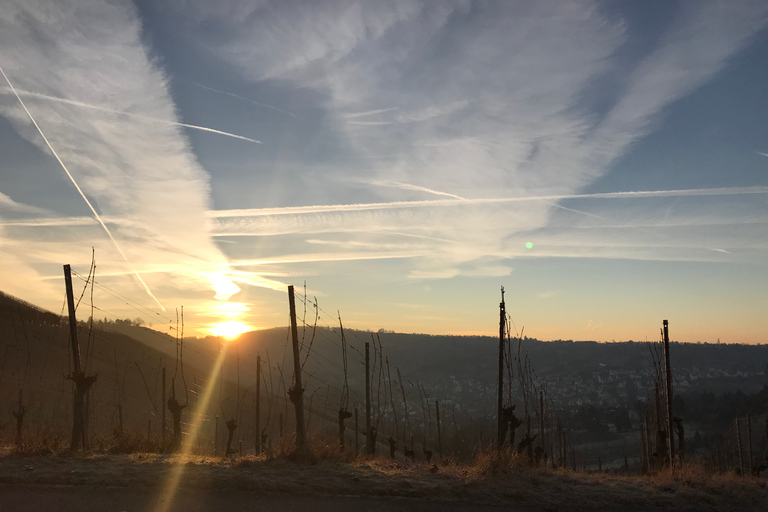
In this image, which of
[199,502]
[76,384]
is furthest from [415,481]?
[76,384]

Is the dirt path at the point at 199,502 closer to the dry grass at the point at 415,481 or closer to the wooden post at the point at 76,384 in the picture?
the dry grass at the point at 415,481

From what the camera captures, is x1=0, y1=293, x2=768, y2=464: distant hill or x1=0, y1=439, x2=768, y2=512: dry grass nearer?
x1=0, y1=439, x2=768, y2=512: dry grass

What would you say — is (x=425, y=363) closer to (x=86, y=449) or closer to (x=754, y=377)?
(x=754, y=377)

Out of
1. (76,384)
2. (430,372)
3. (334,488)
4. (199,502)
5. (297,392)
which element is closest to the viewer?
(199,502)

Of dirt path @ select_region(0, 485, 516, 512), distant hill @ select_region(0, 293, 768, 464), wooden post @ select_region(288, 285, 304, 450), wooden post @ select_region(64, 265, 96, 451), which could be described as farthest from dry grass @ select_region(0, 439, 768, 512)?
distant hill @ select_region(0, 293, 768, 464)

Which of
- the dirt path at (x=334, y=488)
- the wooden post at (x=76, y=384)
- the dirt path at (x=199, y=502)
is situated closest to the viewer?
the dirt path at (x=199, y=502)

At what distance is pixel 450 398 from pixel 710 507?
131695mm

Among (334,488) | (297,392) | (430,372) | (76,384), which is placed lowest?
(430,372)

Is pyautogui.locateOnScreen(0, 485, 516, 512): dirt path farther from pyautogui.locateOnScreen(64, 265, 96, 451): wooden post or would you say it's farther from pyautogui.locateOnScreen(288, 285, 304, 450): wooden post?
pyautogui.locateOnScreen(64, 265, 96, 451): wooden post

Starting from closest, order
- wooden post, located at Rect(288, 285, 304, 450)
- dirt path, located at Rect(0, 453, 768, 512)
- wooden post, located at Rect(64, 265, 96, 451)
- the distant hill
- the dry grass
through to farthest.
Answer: dirt path, located at Rect(0, 453, 768, 512), the dry grass, wooden post, located at Rect(288, 285, 304, 450), wooden post, located at Rect(64, 265, 96, 451), the distant hill

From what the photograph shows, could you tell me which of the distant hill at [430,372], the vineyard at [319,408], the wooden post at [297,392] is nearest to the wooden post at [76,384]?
the vineyard at [319,408]

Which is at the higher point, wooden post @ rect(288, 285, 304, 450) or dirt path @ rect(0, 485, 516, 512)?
wooden post @ rect(288, 285, 304, 450)

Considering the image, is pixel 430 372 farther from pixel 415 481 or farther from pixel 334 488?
pixel 334 488

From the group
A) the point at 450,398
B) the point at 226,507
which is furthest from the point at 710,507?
the point at 450,398
